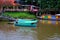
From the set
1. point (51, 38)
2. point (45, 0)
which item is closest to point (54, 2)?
point (45, 0)

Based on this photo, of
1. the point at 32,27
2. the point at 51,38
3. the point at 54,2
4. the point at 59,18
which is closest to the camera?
the point at 51,38

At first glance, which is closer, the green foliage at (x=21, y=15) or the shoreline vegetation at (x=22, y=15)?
the shoreline vegetation at (x=22, y=15)

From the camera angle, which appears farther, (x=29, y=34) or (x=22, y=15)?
(x=22, y=15)

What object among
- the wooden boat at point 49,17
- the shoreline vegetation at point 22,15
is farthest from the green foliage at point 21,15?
the wooden boat at point 49,17

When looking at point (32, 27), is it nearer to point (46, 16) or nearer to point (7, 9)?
point (46, 16)

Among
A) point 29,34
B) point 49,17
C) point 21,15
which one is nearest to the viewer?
point 29,34

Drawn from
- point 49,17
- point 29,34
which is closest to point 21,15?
point 49,17

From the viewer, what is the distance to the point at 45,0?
41.1m

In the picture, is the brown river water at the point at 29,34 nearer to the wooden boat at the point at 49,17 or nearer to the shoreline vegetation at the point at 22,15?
the shoreline vegetation at the point at 22,15

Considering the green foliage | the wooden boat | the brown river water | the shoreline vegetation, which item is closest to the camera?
the brown river water

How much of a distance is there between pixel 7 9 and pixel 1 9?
43.1 inches

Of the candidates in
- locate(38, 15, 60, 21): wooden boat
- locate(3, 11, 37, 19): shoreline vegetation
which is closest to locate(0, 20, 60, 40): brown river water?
locate(3, 11, 37, 19): shoreline vegetation

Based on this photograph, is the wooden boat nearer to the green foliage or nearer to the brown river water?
the green foliage

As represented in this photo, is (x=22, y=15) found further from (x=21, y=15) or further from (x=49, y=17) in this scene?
(x=49, y=17)
